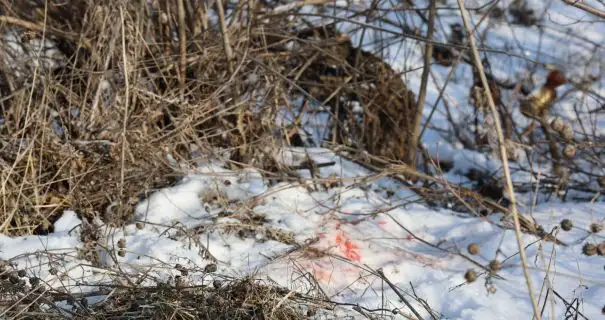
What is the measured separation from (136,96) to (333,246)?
3.99ft

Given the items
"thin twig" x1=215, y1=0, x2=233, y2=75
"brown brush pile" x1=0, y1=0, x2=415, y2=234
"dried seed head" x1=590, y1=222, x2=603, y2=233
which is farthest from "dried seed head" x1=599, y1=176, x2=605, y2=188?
"thin twig" x1=215, y1=0, x2=233, y2=75

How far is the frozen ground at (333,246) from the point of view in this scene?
2965 millimetres

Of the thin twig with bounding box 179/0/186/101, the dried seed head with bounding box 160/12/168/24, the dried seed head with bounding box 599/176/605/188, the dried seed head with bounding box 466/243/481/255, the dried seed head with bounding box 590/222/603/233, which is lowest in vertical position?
the dried seed head with bounding box 466/243/481/255

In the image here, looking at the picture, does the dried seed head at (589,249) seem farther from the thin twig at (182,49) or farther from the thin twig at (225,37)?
the thin twig at (182,49)

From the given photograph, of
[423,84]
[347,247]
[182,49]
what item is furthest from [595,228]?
[182,49]

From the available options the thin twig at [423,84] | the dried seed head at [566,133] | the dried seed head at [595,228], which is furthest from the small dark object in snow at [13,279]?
the dried seed head at [566,133]

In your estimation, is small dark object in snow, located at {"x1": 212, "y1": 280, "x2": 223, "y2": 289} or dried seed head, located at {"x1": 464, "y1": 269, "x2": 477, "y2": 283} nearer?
small dark object in snow, located at {"x1": 212, "y1": 280, "x2": 223, "y2": 289}

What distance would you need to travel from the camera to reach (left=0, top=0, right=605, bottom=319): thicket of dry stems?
136 inches

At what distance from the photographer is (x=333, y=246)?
10.9 feet

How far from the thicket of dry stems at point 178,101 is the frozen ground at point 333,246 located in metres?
0.12

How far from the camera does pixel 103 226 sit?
330cm

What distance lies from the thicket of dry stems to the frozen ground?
0.12 metres

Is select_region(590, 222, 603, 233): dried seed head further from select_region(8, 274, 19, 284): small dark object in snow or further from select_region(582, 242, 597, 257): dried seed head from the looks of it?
select_region(8, 274, 19, 284): small dark object in snow

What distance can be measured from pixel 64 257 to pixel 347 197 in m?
1.44
